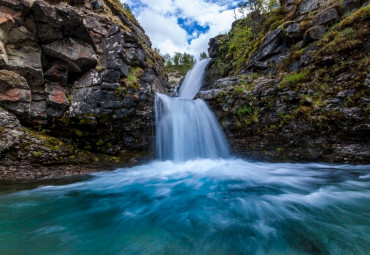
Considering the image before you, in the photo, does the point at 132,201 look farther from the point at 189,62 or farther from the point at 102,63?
the point at 189,62

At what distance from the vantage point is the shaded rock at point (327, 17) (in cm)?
721

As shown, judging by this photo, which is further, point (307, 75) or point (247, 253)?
point (307, 75)

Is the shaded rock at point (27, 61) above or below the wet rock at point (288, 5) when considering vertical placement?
below

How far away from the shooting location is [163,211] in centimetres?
334

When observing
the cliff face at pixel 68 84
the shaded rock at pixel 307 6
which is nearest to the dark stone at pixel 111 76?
the cliff face at pixel 68 84

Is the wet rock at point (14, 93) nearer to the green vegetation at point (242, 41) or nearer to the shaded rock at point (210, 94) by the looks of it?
the shaded rock at point (210, 94)

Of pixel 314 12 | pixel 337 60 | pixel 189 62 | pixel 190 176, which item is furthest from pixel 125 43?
pixel 189 62

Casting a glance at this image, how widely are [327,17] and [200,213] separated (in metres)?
9.98

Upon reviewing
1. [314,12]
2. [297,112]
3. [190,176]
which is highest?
[314,12]

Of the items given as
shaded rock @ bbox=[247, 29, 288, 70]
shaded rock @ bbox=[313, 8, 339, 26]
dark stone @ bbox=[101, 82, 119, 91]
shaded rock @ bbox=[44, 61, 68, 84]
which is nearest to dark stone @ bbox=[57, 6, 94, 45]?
shaded rock @ bbox=[44, 61, 68, 84]

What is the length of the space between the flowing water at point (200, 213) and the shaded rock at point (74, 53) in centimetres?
480

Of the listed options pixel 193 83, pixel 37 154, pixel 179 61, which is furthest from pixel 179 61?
pixel 37 154

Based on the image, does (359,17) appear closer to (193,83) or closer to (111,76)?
(111,76)

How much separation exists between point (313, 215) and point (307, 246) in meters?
1.05
